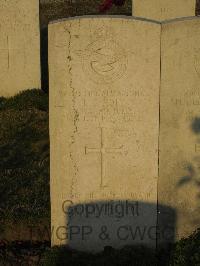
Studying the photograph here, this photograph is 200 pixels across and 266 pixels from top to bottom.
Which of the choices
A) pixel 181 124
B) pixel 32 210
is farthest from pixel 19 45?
pixel 181 124

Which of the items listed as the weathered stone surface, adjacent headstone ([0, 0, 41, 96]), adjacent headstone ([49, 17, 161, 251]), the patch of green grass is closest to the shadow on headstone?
adjacent headstone ([49, 17, 161, 251])

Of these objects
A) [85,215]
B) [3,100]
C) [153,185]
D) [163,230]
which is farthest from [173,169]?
[3,100]

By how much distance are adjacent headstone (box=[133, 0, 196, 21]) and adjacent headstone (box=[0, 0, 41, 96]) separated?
240 cm

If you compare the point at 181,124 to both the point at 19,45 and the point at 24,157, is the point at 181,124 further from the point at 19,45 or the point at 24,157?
the point at 19,45

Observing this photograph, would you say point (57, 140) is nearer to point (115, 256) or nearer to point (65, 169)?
A: point (65, 169)

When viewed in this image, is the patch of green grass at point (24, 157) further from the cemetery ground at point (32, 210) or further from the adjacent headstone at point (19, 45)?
the adjacent headstone at point (19, 45)

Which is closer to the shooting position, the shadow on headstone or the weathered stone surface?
the weathered stone surface

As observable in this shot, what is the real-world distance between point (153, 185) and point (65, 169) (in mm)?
905

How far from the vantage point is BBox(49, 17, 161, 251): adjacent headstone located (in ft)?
15.0

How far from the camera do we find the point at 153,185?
4.91 meters

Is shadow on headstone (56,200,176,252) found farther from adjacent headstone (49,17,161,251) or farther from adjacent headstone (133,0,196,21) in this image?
adjacent headstone (133,0,196,21)

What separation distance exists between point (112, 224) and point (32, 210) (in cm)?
121

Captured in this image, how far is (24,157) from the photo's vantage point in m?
7.77

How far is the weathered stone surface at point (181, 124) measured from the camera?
4672mm
